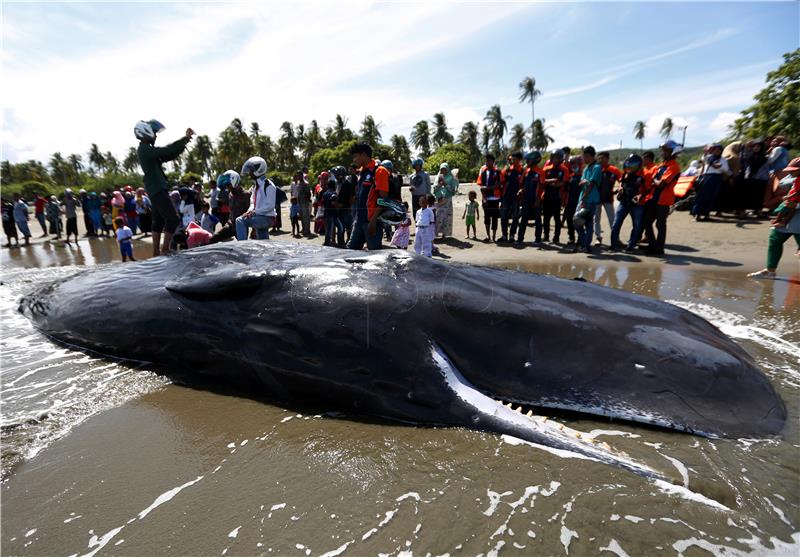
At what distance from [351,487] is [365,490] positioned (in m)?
0.09

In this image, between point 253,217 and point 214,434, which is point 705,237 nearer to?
point 253,217

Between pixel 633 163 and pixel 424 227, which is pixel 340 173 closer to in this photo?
pixel 424 227

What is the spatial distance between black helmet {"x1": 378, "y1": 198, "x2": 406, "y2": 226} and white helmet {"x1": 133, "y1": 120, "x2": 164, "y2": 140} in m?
4.17

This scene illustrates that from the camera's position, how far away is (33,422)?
3238 millimetres

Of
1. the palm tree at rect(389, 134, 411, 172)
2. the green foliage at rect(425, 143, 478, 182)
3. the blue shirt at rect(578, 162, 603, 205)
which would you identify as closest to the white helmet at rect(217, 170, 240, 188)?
the blue shirt at rect(578, 162, 603, 205)

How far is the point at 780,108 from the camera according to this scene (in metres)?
18.3

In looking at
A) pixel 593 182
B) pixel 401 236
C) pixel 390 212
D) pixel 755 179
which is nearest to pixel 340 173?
pixel 401 236

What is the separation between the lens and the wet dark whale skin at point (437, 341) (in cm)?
259

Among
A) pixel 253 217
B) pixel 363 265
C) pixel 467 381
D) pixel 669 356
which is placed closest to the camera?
pixel 669 356

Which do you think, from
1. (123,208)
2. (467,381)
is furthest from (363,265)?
(123,208)

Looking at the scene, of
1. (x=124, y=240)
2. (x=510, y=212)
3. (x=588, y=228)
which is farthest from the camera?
(x=510, y=212)

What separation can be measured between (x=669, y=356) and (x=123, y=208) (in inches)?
834

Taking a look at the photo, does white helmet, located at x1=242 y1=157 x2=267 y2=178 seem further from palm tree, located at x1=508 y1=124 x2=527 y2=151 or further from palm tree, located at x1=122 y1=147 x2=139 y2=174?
palm tree, located at x1=122 y1=147 x2=139 y2=174

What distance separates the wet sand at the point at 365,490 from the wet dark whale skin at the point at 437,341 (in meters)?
0.20
